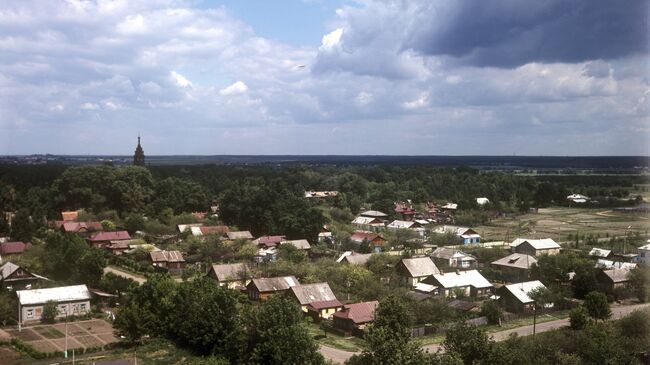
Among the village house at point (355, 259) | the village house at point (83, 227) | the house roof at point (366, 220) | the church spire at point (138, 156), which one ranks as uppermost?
the church spire at point (138, 156)

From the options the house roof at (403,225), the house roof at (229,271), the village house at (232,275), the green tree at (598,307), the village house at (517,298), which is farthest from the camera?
the house roof at (403,225)

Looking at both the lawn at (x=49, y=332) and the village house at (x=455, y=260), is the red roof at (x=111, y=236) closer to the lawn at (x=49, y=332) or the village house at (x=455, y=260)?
the lawn at (x=49, y=332)

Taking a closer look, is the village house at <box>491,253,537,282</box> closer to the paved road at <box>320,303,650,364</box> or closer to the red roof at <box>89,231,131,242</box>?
the paved road at <box>320,303,650,364</box>

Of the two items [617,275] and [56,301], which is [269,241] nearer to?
[56,301]

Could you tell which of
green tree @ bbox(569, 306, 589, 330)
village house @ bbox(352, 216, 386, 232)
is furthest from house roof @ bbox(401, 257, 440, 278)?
village house @ bbox(352, 216, 386, 232)

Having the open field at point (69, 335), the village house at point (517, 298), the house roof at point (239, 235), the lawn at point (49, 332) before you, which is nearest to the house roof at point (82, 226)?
the house roof at point (239, 235)

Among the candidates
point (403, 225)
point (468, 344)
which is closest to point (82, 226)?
point (403, 225)

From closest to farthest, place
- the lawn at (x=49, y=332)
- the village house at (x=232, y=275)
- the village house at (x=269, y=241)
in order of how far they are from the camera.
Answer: the lawn at (x=49, y=332) < the village house at (x=232, y=275) < the village house at (x=269, y=241)
